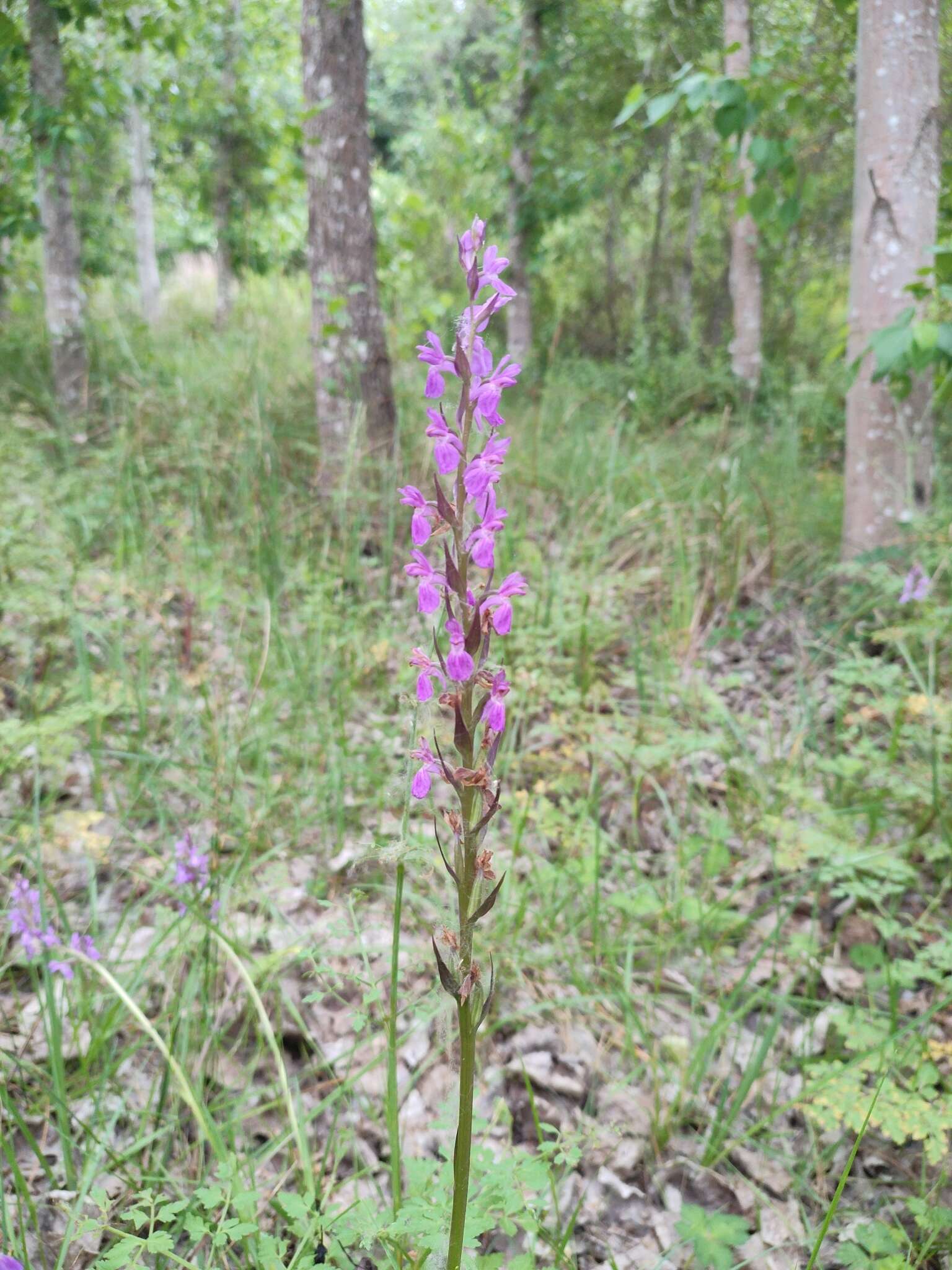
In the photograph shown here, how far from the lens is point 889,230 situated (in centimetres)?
309

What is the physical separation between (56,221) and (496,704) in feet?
17.2

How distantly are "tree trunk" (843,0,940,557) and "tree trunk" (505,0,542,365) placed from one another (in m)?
4.06

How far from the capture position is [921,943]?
1949mm

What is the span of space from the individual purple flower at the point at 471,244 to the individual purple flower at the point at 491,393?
10 cm

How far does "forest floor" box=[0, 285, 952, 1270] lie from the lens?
50.0 inches

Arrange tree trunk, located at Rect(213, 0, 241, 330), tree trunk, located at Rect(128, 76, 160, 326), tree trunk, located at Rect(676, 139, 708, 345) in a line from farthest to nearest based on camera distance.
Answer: tree trunk, located at Rect(676, 139, 708, 345) → tree trunk, located at Rect(128, 76, 160, 326) → tree trunk, located at Rect(213, 0, 241, 330)

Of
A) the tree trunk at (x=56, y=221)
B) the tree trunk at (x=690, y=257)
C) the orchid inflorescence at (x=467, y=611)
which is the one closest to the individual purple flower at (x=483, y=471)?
the orchid inflorescence at (x=467, y=611)

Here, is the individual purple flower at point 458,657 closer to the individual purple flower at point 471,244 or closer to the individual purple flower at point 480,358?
the individual purple flower at point 480,358

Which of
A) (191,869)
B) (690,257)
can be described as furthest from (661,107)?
(690,257)

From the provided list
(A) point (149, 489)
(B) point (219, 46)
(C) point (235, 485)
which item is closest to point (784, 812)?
(C) point (235, 485)

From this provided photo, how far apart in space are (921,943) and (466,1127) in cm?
163

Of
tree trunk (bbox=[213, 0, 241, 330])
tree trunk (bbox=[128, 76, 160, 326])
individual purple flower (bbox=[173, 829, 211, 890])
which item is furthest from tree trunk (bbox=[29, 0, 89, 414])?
tree trunk (bbox=[128, 76, 160, 326])

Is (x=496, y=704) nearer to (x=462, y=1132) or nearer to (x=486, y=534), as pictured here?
(x=486, y=534)

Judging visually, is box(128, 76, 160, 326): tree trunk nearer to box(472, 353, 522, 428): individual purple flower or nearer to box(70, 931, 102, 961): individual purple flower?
box(70, 931, 102, 961): individual purple flower
